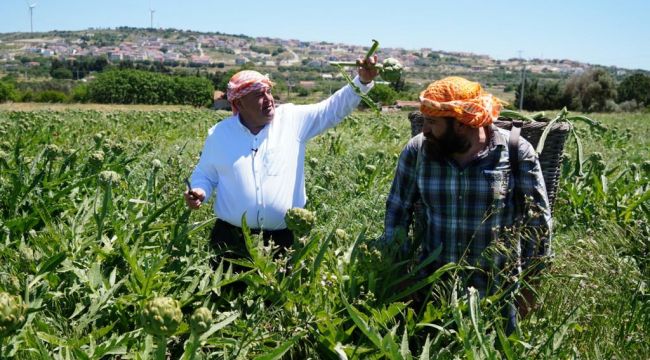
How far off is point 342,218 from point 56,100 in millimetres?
47233

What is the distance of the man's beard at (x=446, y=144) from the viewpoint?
2.60 meters

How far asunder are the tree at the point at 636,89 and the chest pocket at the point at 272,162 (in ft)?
150

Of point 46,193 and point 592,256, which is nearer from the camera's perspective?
point 592,256

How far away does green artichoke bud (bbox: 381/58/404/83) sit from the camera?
285cm

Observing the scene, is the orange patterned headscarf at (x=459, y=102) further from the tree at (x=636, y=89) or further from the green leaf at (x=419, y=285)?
the tree at (x=636, y=89)

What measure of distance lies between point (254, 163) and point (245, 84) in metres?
0.45

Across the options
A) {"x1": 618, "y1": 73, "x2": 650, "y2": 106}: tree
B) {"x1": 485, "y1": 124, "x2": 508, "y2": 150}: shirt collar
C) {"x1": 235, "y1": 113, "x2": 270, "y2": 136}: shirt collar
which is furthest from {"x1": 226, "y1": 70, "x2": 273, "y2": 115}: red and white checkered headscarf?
{"x1": 618, "y1": 73, "x2": 650, "y2": 106}: tree

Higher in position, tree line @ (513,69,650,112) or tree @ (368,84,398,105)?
tree @ (368,84,398,105)

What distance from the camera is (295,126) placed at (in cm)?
351

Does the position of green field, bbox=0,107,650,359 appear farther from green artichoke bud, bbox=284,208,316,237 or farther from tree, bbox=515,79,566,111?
tree, bbox=515,79,566,111

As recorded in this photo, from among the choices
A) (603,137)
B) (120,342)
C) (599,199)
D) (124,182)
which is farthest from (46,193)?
(603,137)

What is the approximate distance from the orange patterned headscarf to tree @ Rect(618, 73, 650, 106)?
4601 cm

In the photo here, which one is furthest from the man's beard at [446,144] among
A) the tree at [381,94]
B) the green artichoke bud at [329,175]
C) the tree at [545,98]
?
the tree at [545,98]

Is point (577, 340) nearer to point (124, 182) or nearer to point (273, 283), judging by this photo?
point (273, 283)
